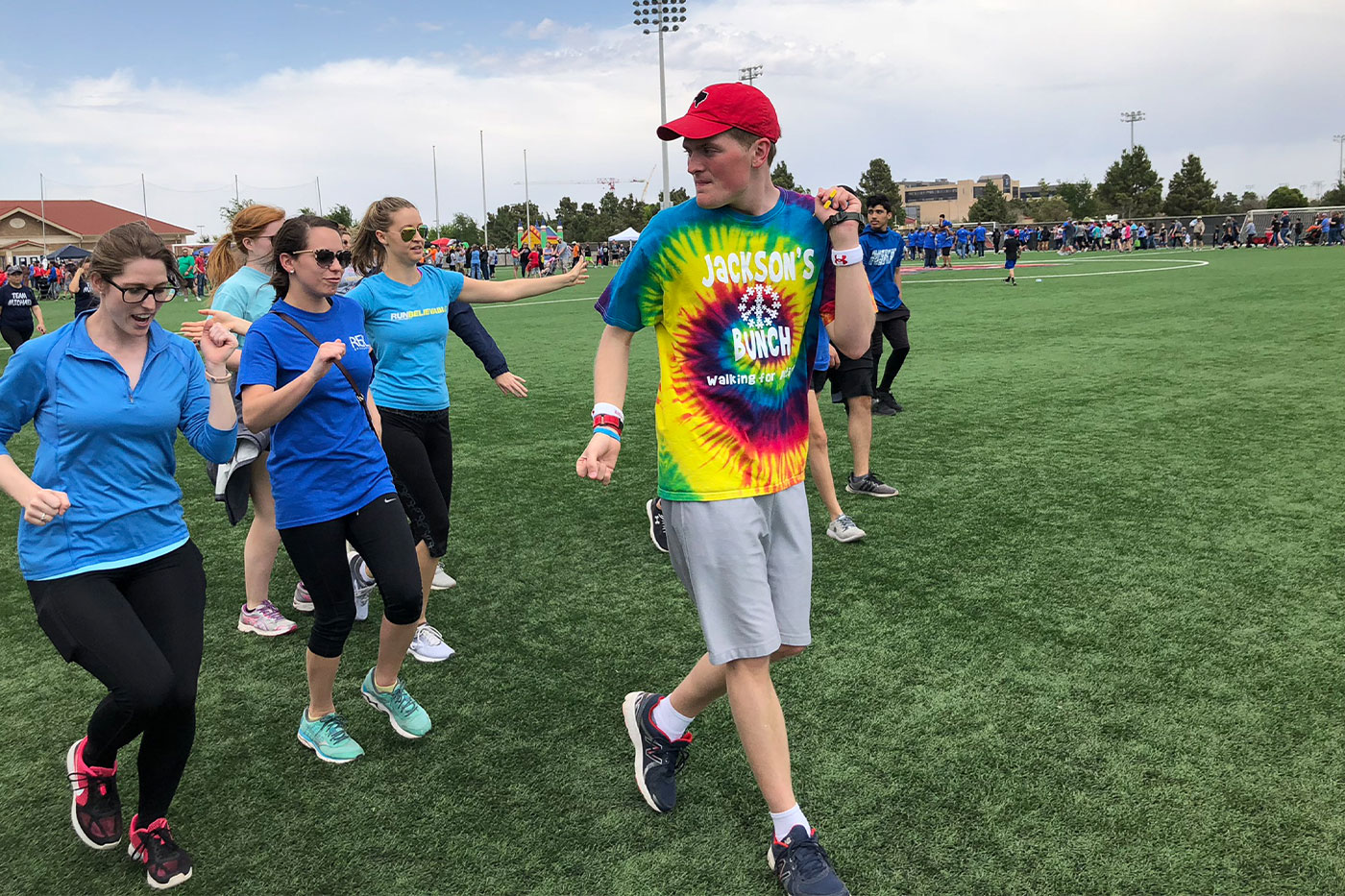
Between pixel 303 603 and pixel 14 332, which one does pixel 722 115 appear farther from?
pixel 14 332

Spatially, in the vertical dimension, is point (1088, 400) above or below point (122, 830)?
above

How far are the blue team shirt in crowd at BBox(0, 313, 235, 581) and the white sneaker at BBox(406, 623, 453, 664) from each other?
1.70m

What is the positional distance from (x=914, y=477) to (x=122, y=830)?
563 cm

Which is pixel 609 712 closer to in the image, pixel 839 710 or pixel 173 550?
pixel 839 710

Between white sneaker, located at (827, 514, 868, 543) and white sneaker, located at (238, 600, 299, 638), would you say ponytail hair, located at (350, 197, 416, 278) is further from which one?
white sneaker, located at (827, 514, 868, 543)

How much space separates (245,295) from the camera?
474 centimetres

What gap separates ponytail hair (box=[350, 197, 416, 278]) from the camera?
Result: 4527 mm

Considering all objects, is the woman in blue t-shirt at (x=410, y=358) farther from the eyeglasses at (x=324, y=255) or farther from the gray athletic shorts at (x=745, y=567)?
the gray athletic shorts at (x=745, y=567)

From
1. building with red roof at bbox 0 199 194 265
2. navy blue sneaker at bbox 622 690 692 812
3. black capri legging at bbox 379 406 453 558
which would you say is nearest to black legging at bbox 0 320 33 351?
black capri legging at bbox 379 406 453 558

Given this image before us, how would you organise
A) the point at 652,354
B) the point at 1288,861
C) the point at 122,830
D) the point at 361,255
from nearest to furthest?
1. the point at 1288,861
2. the point at 122,830
3. the point at 361,255
4. the point at 652,354

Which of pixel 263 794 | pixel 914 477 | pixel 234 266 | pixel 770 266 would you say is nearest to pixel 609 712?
pixel 263 794

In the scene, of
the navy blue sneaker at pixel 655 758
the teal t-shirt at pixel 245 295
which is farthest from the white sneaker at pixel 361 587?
the navy blue sneaker at pixel 655 758

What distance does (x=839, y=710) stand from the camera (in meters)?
4.00

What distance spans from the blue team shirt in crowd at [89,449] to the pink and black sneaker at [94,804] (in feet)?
2.31
